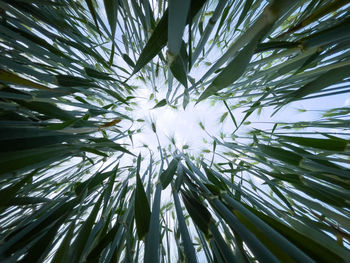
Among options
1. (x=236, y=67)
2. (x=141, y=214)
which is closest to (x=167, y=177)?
(x=141, y=214)

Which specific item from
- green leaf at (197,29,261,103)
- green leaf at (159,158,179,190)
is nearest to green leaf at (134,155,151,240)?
green leaf at (159,158,179,190)

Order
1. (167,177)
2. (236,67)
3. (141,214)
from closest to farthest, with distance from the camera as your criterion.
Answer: (236,67) → (141,214) → (167,177)

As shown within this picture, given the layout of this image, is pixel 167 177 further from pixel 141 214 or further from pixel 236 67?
pixel 236 67

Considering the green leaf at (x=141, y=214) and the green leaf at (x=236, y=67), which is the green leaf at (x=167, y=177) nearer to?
the green leaf at (x=141, y=214)

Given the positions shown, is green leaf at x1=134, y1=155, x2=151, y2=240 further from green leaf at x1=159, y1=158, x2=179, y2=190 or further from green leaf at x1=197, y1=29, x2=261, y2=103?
green leaf at x1=197, y1=29, x2=261, y2=103

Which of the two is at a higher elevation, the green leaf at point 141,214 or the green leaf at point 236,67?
the green leaf at point 236,67

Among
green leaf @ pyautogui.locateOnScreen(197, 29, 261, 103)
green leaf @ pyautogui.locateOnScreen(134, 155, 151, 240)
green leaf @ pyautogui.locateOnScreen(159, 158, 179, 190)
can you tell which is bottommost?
green leaf @ pyautogui.locateOnScreen(134, 155, 151, 240)

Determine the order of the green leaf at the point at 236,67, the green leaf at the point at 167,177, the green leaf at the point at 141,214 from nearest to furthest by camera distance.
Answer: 1. the green leaf at the point at 236,67
2. the green leaf at the point at 141,214
3. the green leaf at the point at 167,177

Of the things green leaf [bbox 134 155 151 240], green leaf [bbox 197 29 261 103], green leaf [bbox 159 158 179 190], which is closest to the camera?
green leaf [bbox 197 29 261 103]

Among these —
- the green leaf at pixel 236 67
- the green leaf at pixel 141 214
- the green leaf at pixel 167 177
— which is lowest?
the green leaf at pixel 141 214

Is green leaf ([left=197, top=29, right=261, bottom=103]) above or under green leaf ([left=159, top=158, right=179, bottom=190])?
above

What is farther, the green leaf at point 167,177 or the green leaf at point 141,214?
the green leaf at point 167,177

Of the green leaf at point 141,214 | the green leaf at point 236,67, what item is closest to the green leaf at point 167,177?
the green leaf at point 141,214

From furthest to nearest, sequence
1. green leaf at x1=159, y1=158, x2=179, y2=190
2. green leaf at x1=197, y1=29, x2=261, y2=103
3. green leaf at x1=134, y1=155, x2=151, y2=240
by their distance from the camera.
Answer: green leaf at x1=159, y1=158, x2=179, y2=190
green leaf at x1=134, y1=155, x2=151, y2=240
green leaf at x1=197, y1=29, x2=261, y2=103
